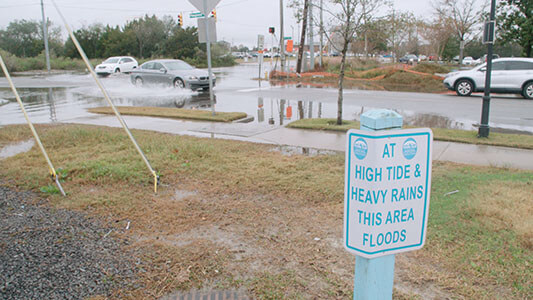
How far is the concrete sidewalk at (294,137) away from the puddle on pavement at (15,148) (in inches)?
99.1

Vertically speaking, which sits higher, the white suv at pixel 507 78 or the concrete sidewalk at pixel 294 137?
the white suv at pixel 507 78

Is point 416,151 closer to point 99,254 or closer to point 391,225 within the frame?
point 391,225

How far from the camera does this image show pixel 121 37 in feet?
187

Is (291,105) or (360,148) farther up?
(360,148)

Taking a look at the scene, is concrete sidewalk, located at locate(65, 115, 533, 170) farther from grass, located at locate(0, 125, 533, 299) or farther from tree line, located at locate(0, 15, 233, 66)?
tree line, located at locate(0, 15, 233, 66)

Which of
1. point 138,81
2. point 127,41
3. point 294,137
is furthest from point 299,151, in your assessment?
point 127,41

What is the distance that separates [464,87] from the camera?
17.8 metres

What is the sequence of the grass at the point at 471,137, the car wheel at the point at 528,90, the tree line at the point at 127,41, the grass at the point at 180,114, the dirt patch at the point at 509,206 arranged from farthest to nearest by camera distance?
the tree line at the point at 127,41 < the car wheel at the point at 528,90 < the grass at the point at 180,114 < the grass at the point at 471,137 < the dirt patch at the point at 509,206

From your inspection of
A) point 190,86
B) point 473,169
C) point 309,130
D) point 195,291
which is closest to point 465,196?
point 473,169

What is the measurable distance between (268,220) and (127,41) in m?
57.2

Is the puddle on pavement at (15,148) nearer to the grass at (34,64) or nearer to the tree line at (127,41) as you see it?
the grass at (34,64)

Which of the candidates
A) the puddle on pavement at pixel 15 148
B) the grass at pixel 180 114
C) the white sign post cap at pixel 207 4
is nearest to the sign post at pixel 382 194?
the puddle on pavement at pixel 15 148

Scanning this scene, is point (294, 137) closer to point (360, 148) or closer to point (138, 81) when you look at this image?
point (360, 148)

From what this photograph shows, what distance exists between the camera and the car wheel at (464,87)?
58.0 feet
